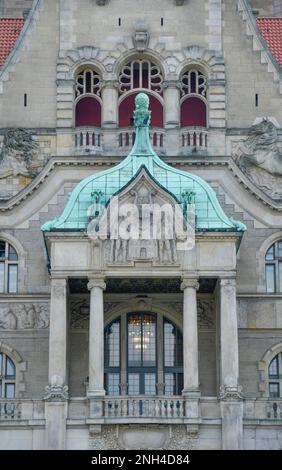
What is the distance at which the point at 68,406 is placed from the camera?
50.5m

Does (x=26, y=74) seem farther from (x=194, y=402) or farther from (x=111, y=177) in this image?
(x=194, y=402)

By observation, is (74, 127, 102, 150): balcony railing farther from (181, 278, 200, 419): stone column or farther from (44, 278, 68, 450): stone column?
(181, 278, 200, 419): stone column

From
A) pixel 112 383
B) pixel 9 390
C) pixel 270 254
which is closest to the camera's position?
pixel 9 390

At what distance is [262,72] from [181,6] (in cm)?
354

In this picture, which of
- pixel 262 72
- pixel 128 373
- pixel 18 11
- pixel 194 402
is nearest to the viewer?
pixel 194 402

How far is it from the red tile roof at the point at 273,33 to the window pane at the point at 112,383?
12.5m

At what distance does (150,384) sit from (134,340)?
1.48m

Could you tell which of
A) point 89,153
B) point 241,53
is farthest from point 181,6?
point 89,153

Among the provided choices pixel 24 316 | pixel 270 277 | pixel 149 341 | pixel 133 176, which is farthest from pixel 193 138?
pixel 24 316

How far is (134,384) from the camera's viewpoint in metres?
54.1

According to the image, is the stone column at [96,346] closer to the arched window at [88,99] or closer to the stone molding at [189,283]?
the stone molding at [189,283]

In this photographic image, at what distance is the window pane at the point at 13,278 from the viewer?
55000 mm

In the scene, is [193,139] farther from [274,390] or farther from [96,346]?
[96,346]

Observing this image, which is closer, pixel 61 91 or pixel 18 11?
pixel 61 91
